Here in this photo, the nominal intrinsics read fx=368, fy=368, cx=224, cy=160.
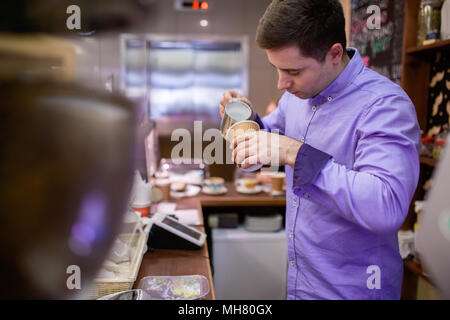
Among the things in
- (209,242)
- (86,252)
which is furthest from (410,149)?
(209,242)

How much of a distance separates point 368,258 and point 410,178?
0.36 meters

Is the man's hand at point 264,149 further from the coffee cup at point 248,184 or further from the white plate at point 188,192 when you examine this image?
the coffee cup at point 248,184

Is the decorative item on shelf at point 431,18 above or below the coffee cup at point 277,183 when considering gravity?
above

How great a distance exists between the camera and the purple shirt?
0.89m

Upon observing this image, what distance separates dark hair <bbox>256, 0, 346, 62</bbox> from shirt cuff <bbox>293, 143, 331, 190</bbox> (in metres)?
0.30

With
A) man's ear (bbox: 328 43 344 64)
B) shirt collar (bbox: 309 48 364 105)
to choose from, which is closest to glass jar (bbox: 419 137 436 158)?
shirt collar (bbox: 309 48 364 105)

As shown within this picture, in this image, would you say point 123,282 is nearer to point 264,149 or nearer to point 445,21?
point 264,149

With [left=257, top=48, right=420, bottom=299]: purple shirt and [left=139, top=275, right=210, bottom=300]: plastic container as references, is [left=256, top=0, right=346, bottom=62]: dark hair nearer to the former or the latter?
[left=257, top=48, right=420, bottom=299]: purple shirt

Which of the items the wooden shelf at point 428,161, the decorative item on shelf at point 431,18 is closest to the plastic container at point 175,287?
the wooden shelf at point 428,161

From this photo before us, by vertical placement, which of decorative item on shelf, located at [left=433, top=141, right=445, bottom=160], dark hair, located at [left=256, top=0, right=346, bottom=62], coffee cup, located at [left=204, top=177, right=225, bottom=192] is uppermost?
dark hair, located at [left=256, top=0, right=346, bottom=62]

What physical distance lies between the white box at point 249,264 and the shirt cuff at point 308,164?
204cm

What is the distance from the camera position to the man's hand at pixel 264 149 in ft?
2.85

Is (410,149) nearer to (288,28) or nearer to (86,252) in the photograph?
(288,28)
